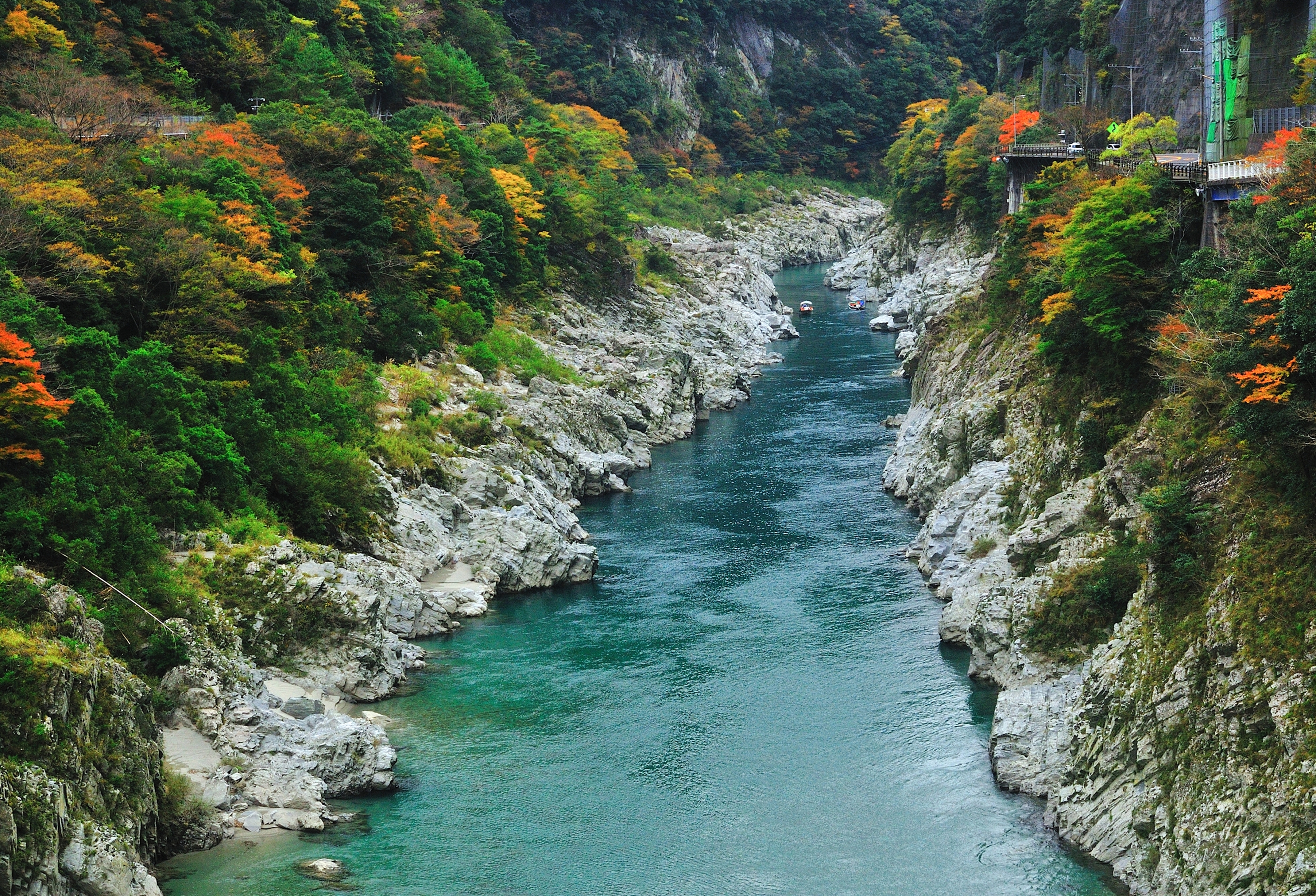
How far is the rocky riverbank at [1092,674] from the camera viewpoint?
2125 cm

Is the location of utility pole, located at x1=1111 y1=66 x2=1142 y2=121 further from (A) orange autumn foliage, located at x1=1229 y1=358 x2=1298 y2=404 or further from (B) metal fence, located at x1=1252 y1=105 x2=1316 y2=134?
(A) orange autumn foliage, located at x1=1229 y1=358 x2=1298 y2=404

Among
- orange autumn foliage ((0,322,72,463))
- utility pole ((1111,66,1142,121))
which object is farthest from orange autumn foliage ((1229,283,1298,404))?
utility pole ((1111,66,1142,121))

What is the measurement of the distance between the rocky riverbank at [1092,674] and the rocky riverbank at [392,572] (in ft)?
44.5

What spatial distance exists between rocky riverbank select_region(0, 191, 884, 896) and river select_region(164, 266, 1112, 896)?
3.35 ft

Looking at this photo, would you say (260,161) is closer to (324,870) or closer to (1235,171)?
(324,870)

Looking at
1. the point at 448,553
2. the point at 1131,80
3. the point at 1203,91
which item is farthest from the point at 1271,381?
the point at 1131,80

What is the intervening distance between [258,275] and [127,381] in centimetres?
915

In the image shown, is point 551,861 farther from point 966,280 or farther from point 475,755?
point 966,280

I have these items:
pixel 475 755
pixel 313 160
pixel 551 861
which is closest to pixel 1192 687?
pixel 551 861

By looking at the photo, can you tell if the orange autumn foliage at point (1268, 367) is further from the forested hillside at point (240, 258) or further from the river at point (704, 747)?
the forested hillside at point (240, 258)

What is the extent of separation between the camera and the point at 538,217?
235 feet

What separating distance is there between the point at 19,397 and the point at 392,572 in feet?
42.2

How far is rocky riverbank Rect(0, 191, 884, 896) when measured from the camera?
84.5 feet

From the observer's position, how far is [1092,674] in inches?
1064
